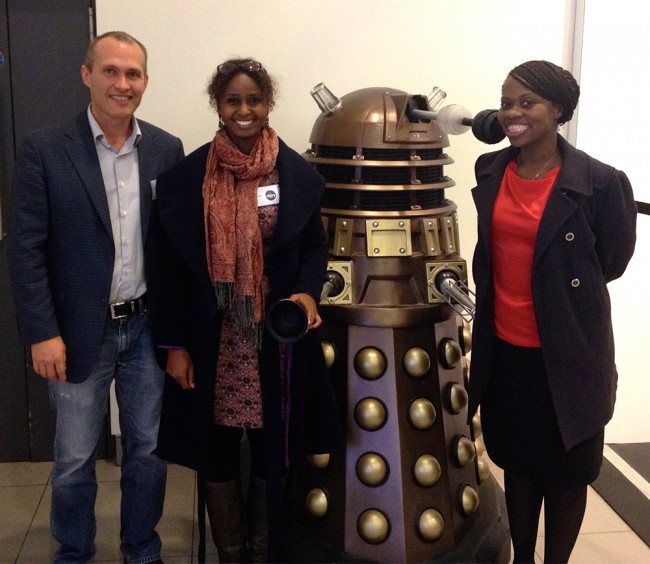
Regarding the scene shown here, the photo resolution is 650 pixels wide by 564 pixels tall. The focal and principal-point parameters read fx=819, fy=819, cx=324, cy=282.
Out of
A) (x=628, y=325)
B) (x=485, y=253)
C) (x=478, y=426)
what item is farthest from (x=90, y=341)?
(x=628, y=325)

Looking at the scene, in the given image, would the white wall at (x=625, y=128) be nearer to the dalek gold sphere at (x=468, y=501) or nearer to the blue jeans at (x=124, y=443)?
the dalek gold sphere at (x=468, y=501)

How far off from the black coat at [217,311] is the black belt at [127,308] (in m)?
0.05

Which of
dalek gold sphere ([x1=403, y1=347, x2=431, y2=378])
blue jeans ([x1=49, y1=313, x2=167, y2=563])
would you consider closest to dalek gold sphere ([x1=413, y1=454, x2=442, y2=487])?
dalek gold sphere ([x1=403, y1=347, x2=431, y2=378])

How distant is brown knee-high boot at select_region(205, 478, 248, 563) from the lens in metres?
2.12

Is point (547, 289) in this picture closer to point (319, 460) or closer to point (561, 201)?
point (561, 201)

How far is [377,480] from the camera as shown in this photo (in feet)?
7.09

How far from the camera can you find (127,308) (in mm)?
2004

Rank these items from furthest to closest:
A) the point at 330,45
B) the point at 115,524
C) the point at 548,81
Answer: the point at 330,45 < the point at 115,524 < the point at 548,81

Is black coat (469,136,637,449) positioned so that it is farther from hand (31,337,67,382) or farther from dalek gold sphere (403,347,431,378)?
hand (31,337,67,382)

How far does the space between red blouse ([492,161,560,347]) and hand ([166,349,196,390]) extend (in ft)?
2.49

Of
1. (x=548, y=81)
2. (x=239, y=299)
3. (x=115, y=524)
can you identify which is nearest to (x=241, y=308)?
(x=239, y=299)

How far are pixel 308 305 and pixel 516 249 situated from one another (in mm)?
497

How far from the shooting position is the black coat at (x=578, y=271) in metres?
1.77

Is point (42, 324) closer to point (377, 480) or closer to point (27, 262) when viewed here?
point (27, 262)
